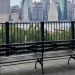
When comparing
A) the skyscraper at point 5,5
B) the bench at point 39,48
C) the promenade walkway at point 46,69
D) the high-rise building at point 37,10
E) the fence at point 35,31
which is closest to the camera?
the bench at point 39,48

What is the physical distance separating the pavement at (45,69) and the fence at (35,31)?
3.24 feet

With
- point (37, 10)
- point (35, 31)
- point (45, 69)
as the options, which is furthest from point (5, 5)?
point (45, 69)

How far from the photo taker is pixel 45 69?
602cm

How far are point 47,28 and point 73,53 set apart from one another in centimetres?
184

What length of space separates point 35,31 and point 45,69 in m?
2.05

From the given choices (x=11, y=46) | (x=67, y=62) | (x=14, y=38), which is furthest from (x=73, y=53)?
(x=14, y=38)

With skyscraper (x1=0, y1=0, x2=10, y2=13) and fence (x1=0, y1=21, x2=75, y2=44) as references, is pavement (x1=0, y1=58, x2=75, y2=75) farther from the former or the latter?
skyscraper (x1=0, y1=0, x2=10, y2=13)

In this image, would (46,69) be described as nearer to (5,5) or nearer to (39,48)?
(39,48)

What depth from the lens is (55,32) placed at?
823 centimetres

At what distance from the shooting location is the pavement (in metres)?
5.68

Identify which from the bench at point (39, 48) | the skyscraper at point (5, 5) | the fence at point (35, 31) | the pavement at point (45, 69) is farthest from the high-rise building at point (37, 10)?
the bench at point (39, 48)

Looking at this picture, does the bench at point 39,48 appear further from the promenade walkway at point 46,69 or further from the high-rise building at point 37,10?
the high-rise building at point 37,10

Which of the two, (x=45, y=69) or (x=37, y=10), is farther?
(x=37, y=10)

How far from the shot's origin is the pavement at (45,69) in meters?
5.68
